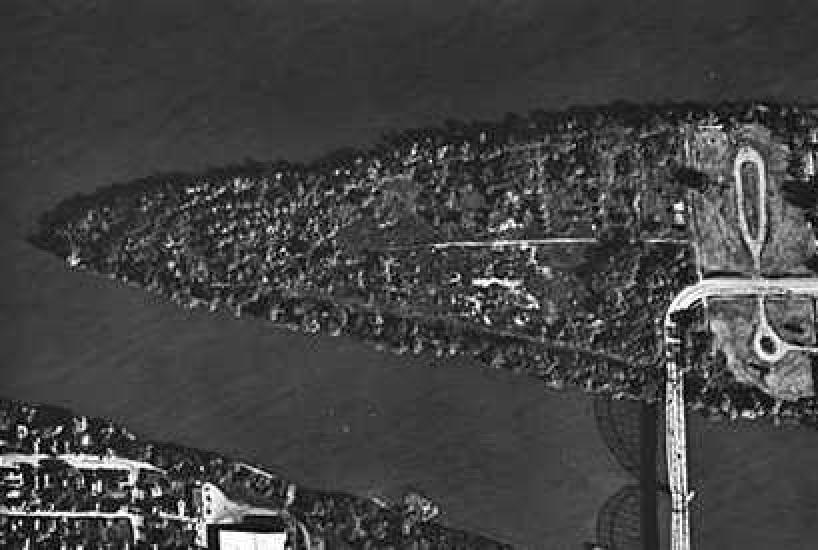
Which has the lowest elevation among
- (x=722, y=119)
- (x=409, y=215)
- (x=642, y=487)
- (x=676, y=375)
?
(x=642, y=487)

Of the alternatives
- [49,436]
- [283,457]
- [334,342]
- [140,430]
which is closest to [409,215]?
[334,342]

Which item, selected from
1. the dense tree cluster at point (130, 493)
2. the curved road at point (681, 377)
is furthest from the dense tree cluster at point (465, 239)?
the dense tree cluster at point (130, 493)

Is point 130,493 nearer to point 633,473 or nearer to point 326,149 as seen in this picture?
point 326,149

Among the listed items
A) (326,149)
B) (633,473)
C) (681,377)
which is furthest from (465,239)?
(633,473)

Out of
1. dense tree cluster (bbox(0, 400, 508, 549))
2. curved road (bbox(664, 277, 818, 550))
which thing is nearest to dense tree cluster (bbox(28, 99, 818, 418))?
curved road (bbox(664, 277, 818, 550))

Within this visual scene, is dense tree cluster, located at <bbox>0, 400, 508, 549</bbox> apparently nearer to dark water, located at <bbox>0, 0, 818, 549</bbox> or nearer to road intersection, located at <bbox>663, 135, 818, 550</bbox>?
dark water, located at <bbox>0, 0, 818, 549</bbox>

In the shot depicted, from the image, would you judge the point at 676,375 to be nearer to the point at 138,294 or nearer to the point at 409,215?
the point at 409,215

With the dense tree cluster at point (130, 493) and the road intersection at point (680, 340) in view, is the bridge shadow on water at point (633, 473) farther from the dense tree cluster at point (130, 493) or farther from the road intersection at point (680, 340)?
the dense tree cluster at point (130, 493)
